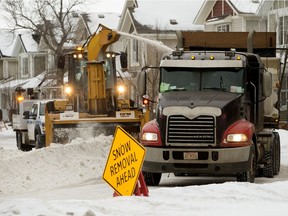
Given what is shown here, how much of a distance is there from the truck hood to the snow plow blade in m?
6.55

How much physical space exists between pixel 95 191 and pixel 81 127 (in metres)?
7.80

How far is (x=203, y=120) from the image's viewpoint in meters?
16.2

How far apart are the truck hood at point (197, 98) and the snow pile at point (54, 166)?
3.37 metres

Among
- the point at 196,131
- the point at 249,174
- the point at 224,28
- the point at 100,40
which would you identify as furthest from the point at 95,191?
the point at 224,28

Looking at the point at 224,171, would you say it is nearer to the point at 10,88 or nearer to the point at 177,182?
the point at 177,182

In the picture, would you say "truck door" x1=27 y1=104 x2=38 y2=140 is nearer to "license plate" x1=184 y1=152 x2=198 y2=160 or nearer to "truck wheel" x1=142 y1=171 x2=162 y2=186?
"truck wheel" x1=142 y1=171 x2=162 y2=186

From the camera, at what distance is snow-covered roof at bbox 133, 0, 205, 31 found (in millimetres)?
56281

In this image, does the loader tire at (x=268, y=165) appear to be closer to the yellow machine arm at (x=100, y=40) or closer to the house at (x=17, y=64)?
the yellow machine arm at (x=100, y=40)

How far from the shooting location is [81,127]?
23.8 metres

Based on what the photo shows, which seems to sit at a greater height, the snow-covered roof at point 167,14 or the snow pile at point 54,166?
the snow-covered roof at point 167,14

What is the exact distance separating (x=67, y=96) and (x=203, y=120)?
12.0m

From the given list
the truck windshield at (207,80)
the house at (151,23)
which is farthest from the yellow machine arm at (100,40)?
the house at (151,23)

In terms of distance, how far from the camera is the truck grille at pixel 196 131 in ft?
53.2

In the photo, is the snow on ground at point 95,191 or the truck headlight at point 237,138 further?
the truck headlight at point 237,138
